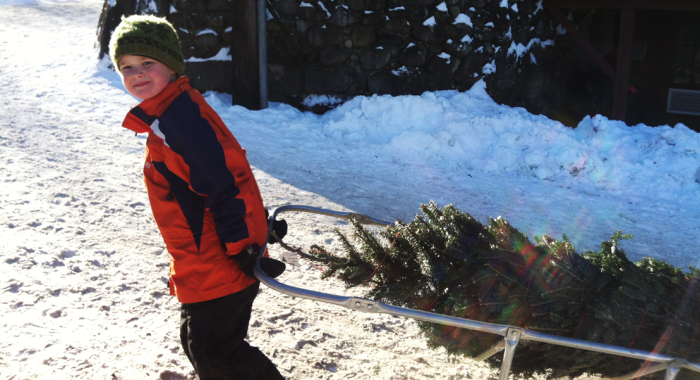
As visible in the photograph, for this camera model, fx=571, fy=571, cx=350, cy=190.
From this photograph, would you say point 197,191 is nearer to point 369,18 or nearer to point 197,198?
point 197,198

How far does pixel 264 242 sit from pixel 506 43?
686cm

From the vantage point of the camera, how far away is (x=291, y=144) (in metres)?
6.41

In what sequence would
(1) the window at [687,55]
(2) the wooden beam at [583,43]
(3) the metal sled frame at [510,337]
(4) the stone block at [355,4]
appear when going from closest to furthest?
(3) the metal sled frame at [510,337] < (4) the stone block at [355,4] < (2) the wooden beam at [583,43] < (1) the window at [687,55]

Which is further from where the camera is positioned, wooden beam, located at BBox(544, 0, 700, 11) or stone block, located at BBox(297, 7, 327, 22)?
stone block, located at BBox(297, 7, 327, 22)

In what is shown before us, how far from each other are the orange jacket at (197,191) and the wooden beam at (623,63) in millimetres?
7065

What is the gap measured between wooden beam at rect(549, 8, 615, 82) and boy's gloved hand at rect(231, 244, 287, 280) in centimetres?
734

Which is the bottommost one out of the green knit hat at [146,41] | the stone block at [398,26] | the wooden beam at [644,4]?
the green knit hat at [146,41]

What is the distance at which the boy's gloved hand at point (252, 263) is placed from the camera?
6.55 feet

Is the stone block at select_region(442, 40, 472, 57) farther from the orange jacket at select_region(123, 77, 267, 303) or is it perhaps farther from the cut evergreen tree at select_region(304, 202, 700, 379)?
the orange jacket at select_region(123, 77, 267, 303)

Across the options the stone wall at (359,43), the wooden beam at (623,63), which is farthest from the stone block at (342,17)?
the wooden beam at (623,63)

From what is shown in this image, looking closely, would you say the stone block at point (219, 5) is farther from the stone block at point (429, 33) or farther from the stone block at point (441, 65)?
the stone block at point (441, 65)

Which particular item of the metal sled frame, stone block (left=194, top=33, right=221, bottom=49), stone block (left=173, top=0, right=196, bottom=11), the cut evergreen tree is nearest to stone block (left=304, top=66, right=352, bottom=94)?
stone block (left=194, top=33, right=221, bottom=49)

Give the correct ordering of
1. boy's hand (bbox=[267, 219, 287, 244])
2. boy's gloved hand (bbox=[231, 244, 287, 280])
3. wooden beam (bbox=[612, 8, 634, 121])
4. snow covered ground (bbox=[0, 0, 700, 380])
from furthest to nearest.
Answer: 1. wooden beam (bbox=[612, 8, 634, 121])
2. snow covered ground (bbox=[0, 0, 700, 380])
3. boy's hand (bbox=[267, 219, 287, 244])
4. boy's gloved hand (bbox=[231, 244, 287, 280])

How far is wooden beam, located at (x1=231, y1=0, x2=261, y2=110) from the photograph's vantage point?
23.7 ft
